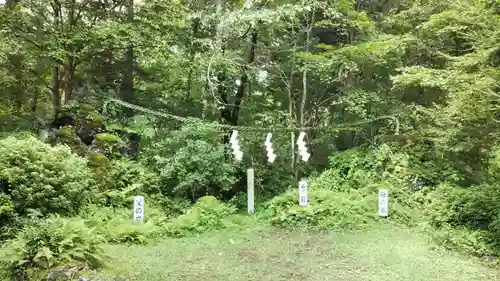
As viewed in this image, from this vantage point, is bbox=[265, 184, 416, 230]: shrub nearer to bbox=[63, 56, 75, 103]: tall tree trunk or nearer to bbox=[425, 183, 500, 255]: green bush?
bbox=[425, 183, 500, 255]: green bush

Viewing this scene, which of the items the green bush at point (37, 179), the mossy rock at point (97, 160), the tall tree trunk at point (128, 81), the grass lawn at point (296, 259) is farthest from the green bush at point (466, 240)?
the tall tree trunk at point (128, 81)

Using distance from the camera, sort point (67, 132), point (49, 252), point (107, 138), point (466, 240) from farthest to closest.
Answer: point (107, 138), point (67, 132), point (466, 240), point (49, 252)

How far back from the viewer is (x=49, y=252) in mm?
6438

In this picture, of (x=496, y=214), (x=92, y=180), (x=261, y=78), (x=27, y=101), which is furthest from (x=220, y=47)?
(x=496, y=214)

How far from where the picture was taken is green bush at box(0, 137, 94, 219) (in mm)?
8508

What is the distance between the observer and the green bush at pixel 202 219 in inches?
395

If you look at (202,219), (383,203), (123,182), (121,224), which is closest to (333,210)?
(383,203)

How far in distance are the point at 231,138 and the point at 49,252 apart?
18.6 ft

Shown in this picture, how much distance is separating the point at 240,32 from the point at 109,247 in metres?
8.16

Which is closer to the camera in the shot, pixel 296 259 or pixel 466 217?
pixel 296 259

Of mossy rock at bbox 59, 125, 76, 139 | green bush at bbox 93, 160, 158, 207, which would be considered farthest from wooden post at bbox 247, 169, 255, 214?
mossy rock at bbox 59, 125, 76, 139

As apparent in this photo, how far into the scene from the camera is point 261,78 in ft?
49.8

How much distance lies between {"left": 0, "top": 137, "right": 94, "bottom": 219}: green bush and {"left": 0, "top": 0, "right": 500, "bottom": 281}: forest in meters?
0.04

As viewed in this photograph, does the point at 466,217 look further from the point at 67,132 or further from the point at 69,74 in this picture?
the point at 69,74
